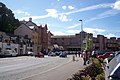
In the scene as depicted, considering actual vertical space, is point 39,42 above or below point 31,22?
below

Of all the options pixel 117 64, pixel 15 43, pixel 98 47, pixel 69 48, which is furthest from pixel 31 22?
pixel 117 64

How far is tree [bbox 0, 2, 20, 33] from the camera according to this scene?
101 m

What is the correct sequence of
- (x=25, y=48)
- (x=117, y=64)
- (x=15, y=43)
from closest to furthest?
(x=117, y=64)
(x=15, y=43)
(x=25, y=48)

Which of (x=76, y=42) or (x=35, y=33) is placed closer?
(x=35, y=33)

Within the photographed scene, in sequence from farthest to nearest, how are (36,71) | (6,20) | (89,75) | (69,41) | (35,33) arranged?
1. (69,41)
2. (35,33)
3. (6,20)
4. (36,71)
5. (89,75)

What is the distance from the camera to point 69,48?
536 ft

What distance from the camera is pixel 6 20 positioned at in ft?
335

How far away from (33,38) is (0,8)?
63.7 ft

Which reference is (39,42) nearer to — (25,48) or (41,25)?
(41,25)

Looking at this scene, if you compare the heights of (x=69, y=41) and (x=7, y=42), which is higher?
(x=69, y=41)

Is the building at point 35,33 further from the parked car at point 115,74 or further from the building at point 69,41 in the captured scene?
the parked car at point 115,74

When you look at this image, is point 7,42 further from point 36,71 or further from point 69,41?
point 69,41

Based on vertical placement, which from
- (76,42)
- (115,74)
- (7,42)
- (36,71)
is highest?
(76,42)

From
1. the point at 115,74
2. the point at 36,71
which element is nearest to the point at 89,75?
the point at 115,74
